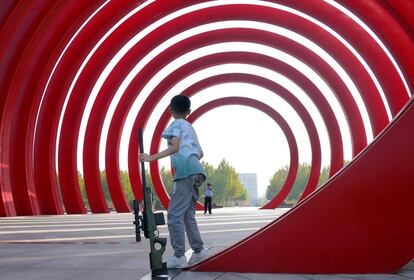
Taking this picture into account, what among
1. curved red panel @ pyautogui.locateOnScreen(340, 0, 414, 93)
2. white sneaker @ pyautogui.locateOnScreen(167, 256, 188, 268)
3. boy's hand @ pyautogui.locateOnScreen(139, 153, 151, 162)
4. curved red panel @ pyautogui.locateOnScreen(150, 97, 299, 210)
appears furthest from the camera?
curved red panel @ pyautogui.locateOnScreen(150, 97, 299, 210)

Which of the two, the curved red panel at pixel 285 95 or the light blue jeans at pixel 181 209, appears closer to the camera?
the light blue jeans at pixel 181 209

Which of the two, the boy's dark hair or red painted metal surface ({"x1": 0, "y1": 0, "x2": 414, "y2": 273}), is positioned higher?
red painted metal surface ({"x1": 0, "y1": 0, "x2": 414, "y2": 273})

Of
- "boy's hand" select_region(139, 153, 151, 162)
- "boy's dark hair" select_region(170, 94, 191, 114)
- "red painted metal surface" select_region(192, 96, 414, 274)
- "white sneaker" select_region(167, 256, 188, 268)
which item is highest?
"boy's dark hair" select_region(170, 94, 191, 114)

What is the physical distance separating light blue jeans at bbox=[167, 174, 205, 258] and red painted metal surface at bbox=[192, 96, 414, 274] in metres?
0.73

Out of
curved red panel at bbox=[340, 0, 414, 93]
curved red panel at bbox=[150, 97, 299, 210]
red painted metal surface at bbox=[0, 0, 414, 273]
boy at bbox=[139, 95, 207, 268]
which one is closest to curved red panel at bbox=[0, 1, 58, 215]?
red painted metal surface at bbox=[0, 0, 414, 273]

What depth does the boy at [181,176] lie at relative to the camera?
4.70 m

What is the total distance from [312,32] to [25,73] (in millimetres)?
11881

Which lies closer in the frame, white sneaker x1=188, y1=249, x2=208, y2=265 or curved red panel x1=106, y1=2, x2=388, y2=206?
white sneaker x1=188, y1=249, x2=208, y2=265

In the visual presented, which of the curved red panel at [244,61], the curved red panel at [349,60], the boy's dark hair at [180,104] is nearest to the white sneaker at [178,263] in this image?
the boy's dark hair at [180,104]

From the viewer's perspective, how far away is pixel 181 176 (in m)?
4.77

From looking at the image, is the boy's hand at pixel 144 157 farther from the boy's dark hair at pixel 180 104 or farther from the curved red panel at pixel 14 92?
the curved red panel at pixel 14 92

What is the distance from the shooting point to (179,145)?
15.8 feet

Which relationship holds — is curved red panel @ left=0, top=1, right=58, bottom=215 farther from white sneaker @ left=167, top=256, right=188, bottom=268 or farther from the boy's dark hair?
white sneaker @ left=167, top=256, right=188, bottom=268

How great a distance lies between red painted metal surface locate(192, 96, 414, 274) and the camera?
163 inches
